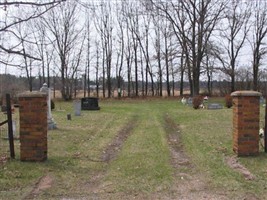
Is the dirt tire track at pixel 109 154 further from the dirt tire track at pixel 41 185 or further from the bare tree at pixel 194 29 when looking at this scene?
the bare tree at pixel 194 29

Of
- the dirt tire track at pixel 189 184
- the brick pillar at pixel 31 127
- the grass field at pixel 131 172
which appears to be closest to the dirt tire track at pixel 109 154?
the grass field at pixel 131 172

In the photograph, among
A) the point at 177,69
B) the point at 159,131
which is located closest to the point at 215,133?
A: the point at 159,131

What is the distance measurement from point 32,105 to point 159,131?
6255mm

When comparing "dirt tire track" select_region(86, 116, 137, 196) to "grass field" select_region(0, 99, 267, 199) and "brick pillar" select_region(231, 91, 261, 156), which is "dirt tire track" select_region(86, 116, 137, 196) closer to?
"grass field" select_region(0, 99, 267, 199)

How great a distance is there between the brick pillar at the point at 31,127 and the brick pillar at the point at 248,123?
404 centimetres

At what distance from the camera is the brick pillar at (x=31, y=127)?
26.5 feet

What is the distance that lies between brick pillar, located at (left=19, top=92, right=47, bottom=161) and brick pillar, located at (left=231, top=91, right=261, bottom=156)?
13.2 feet

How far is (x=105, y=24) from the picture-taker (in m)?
51.9

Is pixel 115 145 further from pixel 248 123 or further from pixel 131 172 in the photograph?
pixel 248 123

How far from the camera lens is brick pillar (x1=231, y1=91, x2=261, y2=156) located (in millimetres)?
8281

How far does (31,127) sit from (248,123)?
442 centimetres

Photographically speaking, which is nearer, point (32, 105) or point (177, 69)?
point (32, 105)

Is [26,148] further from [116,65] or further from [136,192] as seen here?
[116,65]

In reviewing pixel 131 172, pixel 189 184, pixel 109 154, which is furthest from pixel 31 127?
pixel 189 184
